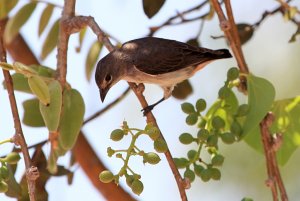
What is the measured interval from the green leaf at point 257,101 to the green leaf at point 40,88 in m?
0.67

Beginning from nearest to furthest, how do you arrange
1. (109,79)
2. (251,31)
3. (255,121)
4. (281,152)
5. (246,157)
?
(255,121) → (281,152) → (251,31) → (109,79) → (246,157)

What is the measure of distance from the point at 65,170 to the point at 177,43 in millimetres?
879

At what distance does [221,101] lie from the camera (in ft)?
8.68

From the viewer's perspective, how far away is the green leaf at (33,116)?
9.12ft

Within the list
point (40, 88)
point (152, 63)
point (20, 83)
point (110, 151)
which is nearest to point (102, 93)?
point (152, 63)

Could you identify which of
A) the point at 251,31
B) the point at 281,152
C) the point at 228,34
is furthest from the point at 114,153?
the point at 251,31

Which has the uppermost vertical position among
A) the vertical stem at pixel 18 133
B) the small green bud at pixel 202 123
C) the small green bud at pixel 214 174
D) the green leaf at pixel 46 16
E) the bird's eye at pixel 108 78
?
the green leaf at pixel 46 16

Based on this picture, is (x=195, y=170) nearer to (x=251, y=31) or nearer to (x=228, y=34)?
(x=228, y=34)

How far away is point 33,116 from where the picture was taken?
2785 mm

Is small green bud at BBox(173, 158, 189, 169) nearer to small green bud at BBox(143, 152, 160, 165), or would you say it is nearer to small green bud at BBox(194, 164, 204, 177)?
small green bud at BBox(194, 164, 204, 177)

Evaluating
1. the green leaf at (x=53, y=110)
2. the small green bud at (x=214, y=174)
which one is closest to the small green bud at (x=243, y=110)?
the small green bud at (x=214, y=174)

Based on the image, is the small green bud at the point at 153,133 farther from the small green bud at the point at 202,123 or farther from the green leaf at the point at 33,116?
the green leaf at the point at 33,116

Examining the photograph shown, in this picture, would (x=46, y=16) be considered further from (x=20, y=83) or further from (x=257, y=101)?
(x=257, y=101)

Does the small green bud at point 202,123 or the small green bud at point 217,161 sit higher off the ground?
the small green bud at point 202,123
